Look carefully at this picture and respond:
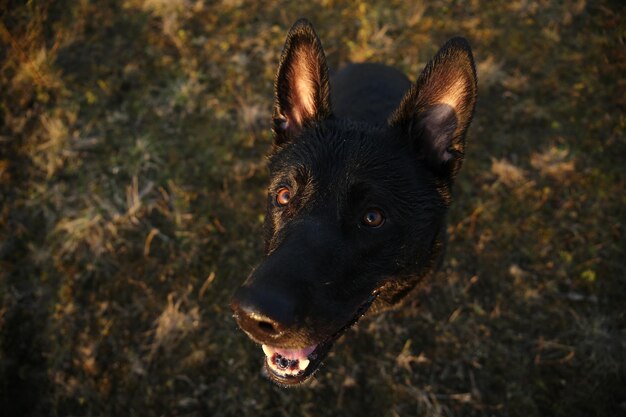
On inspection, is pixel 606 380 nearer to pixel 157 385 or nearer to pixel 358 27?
pixel 157 385

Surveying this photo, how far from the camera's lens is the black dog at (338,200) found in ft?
5.83

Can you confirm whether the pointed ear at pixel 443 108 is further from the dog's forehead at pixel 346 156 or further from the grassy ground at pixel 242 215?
the grassy ground at pixel 242 215

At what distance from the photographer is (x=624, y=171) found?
401cm

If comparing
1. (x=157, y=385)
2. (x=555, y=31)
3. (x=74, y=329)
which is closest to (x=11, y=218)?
(x=74, y=329)

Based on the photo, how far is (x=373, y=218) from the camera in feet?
6.94

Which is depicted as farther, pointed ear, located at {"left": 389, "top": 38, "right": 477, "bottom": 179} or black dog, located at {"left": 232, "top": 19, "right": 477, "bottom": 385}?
pointed ear, located at {"left": 389, "top": 38, "right": 477, "bottom": 179}

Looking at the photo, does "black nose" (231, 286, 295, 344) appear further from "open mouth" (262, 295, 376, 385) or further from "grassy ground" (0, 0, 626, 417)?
"grassy ground" (0, 0, 626, 417)

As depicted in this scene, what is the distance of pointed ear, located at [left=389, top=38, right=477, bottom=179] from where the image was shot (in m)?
1.98

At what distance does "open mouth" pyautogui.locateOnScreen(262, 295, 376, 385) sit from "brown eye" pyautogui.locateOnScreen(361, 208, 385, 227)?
1.63 ft

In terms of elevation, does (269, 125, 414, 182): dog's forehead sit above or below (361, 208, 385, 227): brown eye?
above

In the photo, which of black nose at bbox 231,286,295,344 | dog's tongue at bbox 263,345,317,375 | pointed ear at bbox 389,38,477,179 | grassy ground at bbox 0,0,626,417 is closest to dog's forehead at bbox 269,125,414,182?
pointed ear at bbox 389,38,477,179

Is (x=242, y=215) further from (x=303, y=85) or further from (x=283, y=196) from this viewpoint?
(x=303, y=85)

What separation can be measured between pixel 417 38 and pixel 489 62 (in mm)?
954

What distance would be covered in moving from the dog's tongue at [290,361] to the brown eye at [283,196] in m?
0.84
